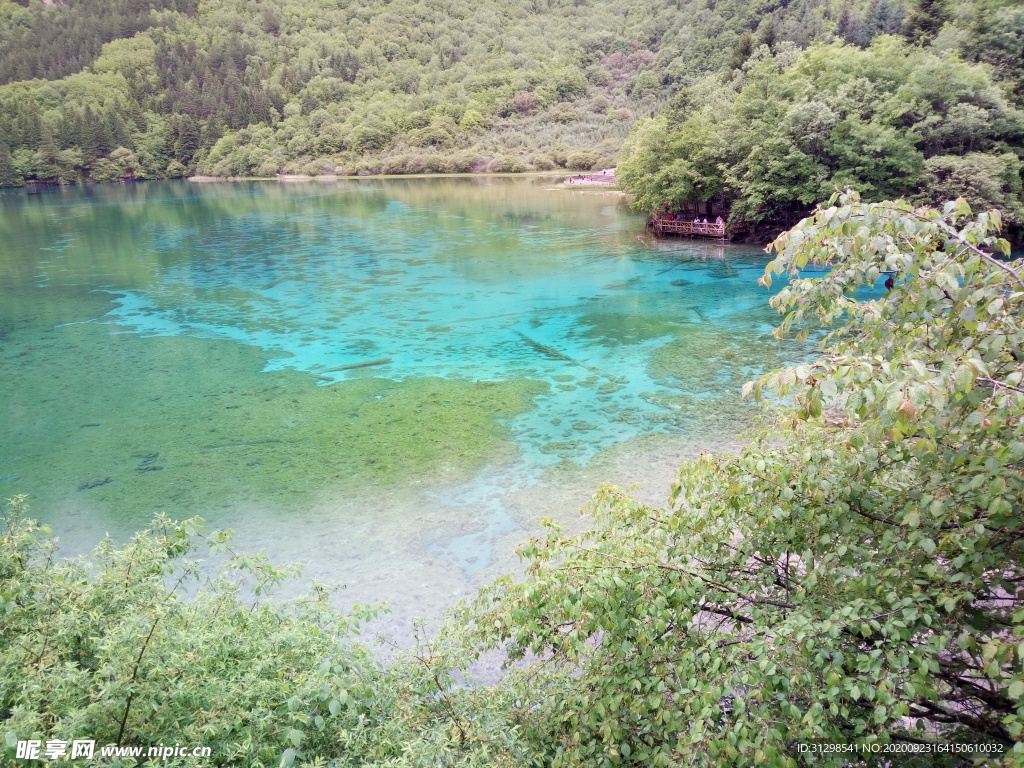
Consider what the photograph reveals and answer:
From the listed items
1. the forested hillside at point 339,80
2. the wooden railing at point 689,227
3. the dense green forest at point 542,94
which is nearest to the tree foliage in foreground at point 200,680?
the dense green forest at point 542,94

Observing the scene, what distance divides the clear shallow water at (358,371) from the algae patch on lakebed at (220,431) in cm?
6

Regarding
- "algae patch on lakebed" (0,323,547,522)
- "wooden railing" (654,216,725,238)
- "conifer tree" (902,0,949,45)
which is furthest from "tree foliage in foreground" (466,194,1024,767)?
"conifer tree" (902,0,949,45)

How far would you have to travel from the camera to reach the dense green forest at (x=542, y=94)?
30516 mm

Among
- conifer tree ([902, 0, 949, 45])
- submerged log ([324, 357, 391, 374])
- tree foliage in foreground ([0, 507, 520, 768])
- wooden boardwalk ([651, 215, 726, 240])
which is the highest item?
conifer tree ([902, 0, 949, 45])

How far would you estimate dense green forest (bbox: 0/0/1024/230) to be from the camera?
100 ft

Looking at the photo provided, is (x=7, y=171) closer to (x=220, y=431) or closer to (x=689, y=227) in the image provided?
(x=689, y=227)

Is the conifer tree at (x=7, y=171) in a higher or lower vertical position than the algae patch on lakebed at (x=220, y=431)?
higher

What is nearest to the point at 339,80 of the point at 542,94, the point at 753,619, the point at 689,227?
the point at 542,94

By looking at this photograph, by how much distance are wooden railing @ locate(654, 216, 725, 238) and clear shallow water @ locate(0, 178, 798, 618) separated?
146 centimetres

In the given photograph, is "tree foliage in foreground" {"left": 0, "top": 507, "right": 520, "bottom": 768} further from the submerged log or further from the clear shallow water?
the submerged log

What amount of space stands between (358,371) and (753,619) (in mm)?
15552

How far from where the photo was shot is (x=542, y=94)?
5556 inches

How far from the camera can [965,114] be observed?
2912 centimetres

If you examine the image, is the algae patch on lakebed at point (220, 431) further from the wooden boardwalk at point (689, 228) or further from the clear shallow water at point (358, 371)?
the wooden boardwalk at point (689, 228)
